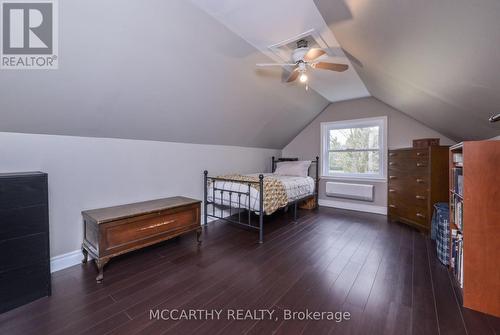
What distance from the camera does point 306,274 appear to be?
1972 millimetres

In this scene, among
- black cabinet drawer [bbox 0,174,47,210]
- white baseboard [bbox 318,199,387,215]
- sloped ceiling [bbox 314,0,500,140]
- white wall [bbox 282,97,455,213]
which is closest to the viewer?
sloped ceiling [bbox 314,0,500,140]

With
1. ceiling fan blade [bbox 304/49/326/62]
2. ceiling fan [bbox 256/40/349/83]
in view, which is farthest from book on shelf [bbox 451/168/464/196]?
ceiling fan blade [bbox 304/49/326/62]

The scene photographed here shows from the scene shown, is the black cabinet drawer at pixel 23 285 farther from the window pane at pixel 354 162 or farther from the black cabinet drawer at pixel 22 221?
the window pane at pixel 354 162

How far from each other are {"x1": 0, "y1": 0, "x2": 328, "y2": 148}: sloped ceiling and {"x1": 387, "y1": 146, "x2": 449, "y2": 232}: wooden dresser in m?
2.32

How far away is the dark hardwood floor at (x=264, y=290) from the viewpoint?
4.48ft

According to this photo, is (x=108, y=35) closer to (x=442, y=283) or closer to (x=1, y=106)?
(x=1, y=106)

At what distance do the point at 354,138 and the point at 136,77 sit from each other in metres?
4.10

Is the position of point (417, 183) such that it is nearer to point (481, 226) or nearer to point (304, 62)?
point (481, 226)

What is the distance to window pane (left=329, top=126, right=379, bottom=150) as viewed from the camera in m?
4.25

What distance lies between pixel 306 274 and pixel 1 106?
2814 mm

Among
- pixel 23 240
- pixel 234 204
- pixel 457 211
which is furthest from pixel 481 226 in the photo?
pixel 23 240

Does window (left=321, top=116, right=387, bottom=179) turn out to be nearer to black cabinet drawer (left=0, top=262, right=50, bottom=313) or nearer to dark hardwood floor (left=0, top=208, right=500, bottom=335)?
dark hardwood floor (left=0, top=208, right=500, bottom=335)

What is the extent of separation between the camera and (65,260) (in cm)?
206

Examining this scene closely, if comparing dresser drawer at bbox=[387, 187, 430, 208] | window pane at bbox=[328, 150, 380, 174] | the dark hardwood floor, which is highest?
window pane at bbox=[328, 150, 380, 174]
